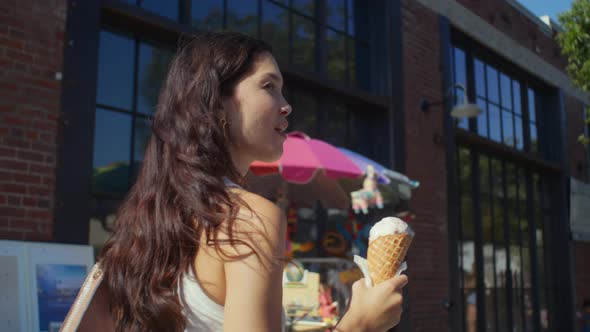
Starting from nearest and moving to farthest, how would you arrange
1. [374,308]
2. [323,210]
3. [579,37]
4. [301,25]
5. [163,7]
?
[374,308], [163,7], [323,210], [301,25], [579,37]

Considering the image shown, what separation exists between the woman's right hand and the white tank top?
0.53ft

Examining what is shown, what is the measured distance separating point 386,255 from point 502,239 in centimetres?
959

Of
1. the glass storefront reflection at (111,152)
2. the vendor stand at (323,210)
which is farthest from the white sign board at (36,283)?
the vendor stand at (323,210)

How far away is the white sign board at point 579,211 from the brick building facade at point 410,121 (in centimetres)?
29

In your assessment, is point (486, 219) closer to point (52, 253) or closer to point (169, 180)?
point (52, 253)

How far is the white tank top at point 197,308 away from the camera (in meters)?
1.17

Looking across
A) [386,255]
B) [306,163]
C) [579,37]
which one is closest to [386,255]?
[386,255]

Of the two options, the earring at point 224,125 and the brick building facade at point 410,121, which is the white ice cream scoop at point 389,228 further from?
the brick building facade at point 410,121

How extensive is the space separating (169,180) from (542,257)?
1183 cm

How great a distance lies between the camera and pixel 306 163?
468 cm

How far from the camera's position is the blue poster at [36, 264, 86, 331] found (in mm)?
3666

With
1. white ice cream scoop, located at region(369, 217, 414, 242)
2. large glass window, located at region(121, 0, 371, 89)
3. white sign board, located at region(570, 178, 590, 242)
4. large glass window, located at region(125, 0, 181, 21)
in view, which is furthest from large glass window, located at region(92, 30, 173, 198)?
white sign board, located at region(570, 178, 590, 242)

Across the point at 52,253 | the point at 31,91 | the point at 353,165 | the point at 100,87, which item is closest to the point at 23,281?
the point at 52,253

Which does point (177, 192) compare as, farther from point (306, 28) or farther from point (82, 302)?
point (306, 28)
